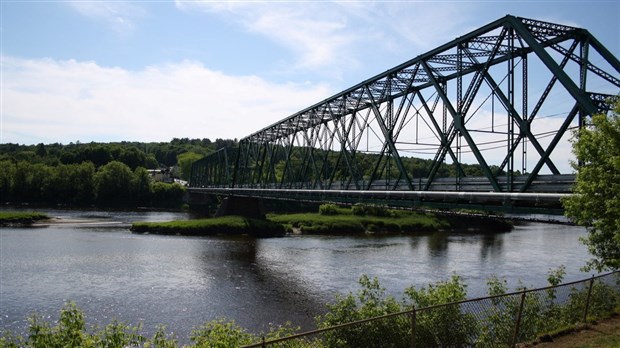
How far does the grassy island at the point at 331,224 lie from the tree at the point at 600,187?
134ft

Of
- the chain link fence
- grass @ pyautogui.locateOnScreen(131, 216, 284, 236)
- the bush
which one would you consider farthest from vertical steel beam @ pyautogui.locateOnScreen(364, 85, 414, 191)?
the bush

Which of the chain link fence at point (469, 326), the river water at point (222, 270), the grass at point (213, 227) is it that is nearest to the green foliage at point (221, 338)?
the chain link fence at point (469, 326)

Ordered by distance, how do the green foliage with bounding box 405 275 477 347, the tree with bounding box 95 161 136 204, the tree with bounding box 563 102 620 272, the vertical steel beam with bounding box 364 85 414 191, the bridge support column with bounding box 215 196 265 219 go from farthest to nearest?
the tree with bounding box 95 161 136 204 < the bridge support column with bounding box 215 196 265 219 < the vertical steel beam with bounding box 364 85 414 191 < the tree with bounding box 563 102 620 272 < the green foliage with bounding box 405 275 477 347

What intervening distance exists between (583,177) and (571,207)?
3.56ft

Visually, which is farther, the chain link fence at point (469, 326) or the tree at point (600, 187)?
the tree at point (600, 187)

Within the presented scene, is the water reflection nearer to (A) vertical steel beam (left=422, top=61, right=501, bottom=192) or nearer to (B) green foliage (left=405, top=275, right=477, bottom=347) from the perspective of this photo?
(A) vertical steel beam (left=422, top=61, right=501, bottom=192)

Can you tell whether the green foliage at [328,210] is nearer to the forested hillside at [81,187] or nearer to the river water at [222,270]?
the river water at [222,270]

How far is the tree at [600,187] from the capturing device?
14969mm

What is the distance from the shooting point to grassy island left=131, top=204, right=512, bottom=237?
6438 centimetres

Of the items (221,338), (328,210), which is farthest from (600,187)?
(328,210)

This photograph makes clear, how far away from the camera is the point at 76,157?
164 meters

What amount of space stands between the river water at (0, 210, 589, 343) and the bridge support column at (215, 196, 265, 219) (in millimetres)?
15913

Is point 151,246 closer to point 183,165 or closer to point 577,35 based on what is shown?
point 577,35

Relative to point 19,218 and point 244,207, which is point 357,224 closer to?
point 244,207
